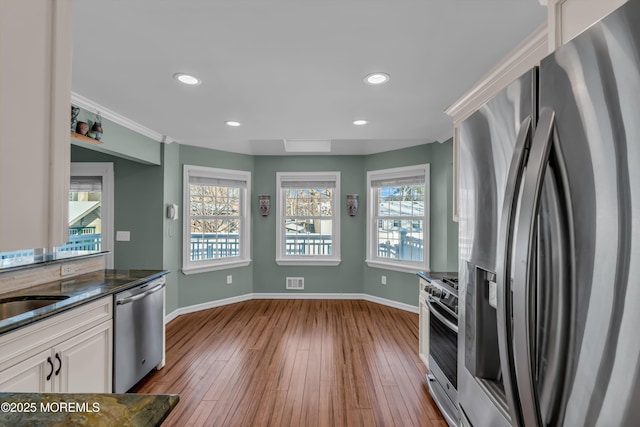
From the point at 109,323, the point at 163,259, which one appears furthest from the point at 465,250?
the point at 163,259

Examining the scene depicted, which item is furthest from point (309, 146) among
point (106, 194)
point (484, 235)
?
point (484, 235)

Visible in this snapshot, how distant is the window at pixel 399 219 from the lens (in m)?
4.46

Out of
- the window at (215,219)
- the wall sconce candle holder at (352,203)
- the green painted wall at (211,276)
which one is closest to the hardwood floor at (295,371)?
the green painted wall at (211,276)

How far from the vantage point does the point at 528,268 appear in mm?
562

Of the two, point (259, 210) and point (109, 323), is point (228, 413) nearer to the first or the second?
point (109, 323)

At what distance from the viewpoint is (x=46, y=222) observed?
2.03ft

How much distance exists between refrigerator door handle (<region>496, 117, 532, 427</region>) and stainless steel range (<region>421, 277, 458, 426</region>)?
130 centimetres

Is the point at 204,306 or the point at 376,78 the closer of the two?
the point at 376,78

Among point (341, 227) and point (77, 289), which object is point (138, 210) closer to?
point (77, 289)

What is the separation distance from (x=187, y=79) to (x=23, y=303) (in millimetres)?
1800

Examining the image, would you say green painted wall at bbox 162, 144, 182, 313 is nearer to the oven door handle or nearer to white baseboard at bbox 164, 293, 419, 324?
white baseboard at bbox 164, 293, 419, 324

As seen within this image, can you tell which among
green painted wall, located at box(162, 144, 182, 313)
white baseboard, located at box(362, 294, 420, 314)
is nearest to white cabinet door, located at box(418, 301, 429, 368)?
white baseboard, located at box(362, 294, 420, 314)

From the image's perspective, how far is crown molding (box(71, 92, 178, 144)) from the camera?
2.63 metres

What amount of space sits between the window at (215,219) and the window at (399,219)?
2.10 meters
